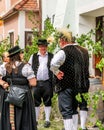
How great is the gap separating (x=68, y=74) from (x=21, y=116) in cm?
99

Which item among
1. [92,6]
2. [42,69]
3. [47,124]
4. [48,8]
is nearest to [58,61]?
[42,69]

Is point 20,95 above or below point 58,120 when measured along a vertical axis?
above

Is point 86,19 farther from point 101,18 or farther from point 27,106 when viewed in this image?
point 27,106

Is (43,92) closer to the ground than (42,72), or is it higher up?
closer to the ground

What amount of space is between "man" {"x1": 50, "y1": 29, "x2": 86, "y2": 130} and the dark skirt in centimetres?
49

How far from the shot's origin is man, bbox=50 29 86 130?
6.67 metres

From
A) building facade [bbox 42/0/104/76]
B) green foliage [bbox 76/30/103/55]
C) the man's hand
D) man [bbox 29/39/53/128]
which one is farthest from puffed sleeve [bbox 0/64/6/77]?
building facade [bbox 42/0/104/76]

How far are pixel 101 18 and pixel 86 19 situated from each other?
0.39 metres

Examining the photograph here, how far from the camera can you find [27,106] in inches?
269

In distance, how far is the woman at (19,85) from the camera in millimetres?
6594

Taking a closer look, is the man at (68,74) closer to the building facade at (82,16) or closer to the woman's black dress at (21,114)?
the woman's black dress at (21,114)

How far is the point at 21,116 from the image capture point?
22.3 ft

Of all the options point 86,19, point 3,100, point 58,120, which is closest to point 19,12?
point 86,19

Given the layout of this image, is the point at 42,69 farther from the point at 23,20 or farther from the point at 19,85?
the point at 23,20
